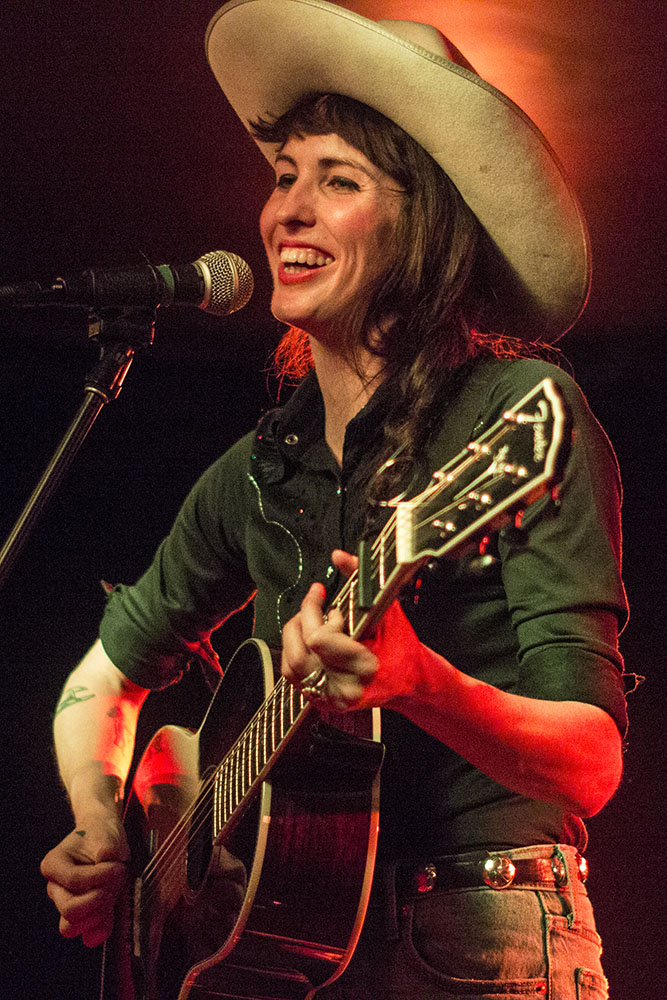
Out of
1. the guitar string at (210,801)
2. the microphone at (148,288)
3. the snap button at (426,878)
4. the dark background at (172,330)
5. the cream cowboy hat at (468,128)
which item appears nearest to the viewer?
the snap button at (426,878)

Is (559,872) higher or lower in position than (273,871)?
higher

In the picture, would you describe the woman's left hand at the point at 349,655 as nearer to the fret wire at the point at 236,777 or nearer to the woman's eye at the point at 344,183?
the fret wire at the point at 236,777

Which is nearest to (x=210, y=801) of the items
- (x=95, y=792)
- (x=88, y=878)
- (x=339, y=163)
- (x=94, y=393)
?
(x=88, y=878)

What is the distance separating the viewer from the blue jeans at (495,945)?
1.34 m

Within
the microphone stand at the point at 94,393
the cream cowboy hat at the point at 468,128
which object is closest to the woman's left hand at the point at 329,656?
the microphone stand at the point at 94,393

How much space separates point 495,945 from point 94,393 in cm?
110

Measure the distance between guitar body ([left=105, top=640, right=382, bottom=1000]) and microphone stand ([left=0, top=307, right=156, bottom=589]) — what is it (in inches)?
18.2

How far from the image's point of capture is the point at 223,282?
188 cm

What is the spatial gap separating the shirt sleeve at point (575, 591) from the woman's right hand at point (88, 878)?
102 centimetres

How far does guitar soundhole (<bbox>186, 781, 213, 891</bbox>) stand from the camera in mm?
1688

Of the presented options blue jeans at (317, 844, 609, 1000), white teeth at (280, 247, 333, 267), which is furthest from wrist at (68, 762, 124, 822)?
white teeth at (280, 247, 333, 267)

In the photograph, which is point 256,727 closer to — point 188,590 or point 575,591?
point 575,591

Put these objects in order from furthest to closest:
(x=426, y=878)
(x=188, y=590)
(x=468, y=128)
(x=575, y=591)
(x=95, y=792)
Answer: (x=188, y=590)
(x=95, y=792)
(x=468, y=128)
(x=426, y=878)
(x=575, y=591)

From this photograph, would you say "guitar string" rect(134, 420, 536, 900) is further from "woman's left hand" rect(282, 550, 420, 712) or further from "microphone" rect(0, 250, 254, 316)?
"microphone" rect(0, 250, 254, 316)
